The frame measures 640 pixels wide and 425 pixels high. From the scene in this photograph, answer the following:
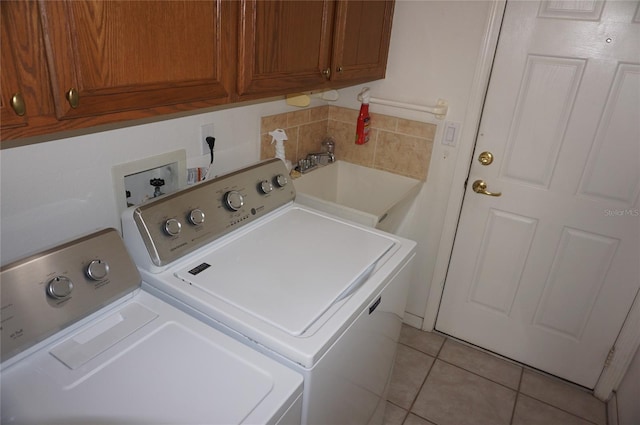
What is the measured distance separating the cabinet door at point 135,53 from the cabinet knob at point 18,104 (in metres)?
0.06

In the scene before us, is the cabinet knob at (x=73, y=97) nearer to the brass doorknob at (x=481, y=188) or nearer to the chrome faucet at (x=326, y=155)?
the chrome faucet at (x=326, y=155)

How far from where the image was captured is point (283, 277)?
122 cm

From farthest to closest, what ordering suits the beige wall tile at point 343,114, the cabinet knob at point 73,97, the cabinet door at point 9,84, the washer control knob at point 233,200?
the beige wall tile at point 343,114 < the washer control knob at point 233,200 < the cabinet knob at point 73,97 < the cabinet door at point 9,84

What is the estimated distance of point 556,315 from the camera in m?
2.14

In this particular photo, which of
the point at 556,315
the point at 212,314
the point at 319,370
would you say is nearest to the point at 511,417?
the point at 556,315

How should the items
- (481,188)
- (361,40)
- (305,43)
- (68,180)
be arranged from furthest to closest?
(481,188)
(361,40)
(305,43)
(68,180)

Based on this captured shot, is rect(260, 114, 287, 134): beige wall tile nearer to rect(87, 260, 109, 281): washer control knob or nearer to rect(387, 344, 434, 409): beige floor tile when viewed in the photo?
rect(87, 260, 109, 281): washer control knob

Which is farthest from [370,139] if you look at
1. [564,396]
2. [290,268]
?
[564,396]

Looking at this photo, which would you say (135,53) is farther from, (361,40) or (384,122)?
(384,122)

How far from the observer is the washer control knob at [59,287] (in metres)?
0.92

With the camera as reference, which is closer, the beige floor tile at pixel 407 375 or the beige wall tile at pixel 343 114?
the beige floor tile at pixel 407 375

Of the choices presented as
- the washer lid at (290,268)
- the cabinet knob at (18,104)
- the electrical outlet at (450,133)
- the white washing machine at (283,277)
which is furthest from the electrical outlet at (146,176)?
the electrical outlet at (450,133)

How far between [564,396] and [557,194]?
1055 millimetres

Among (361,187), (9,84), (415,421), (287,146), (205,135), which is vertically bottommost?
(415,421)
